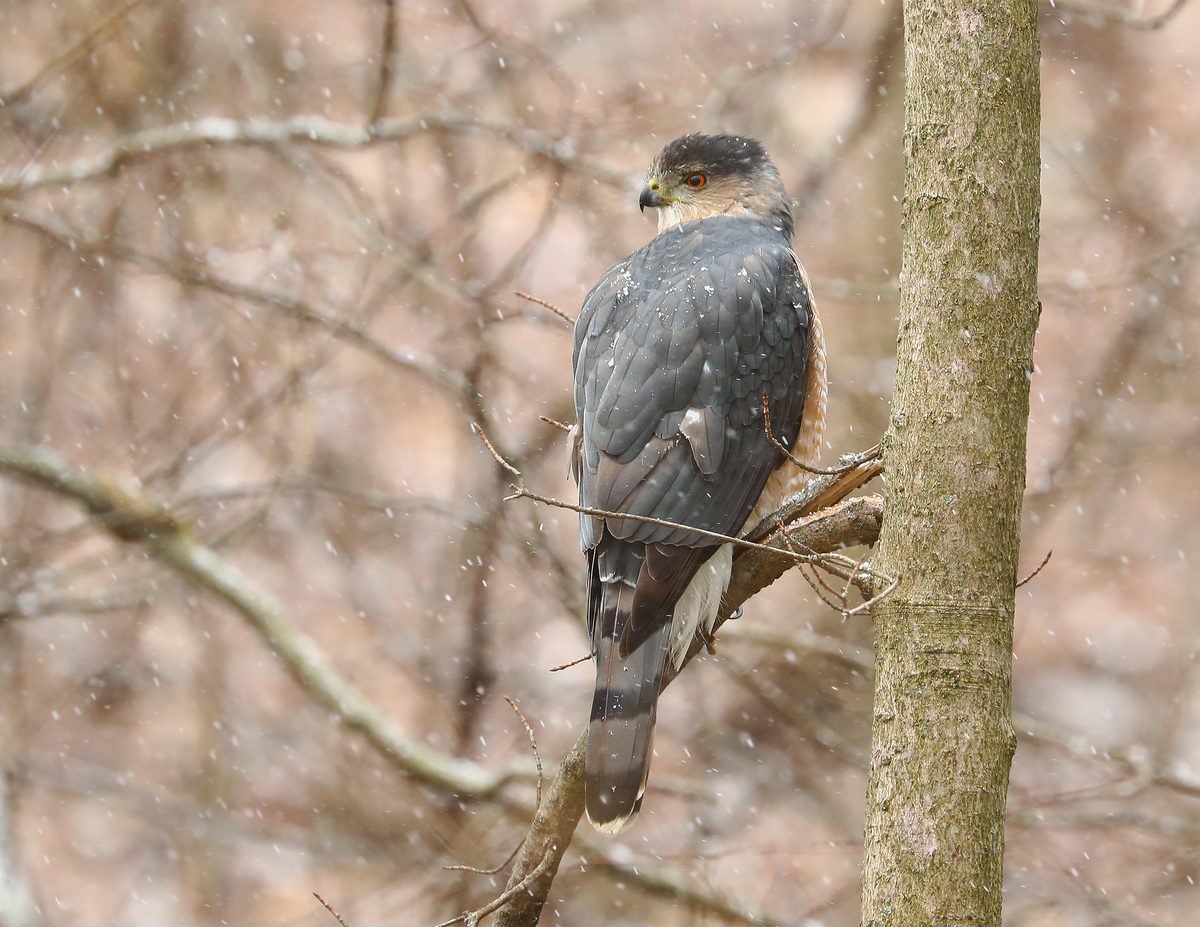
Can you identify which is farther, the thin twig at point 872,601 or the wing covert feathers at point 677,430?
the wing covert feathers at point 677,430

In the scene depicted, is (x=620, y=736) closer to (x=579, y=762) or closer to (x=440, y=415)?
(x=579, y=762)

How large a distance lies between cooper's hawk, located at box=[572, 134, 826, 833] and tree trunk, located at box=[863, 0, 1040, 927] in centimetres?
75

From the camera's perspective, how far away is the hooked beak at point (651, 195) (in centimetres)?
378

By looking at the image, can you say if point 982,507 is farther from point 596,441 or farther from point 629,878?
point 629,878

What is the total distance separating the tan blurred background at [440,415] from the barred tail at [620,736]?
8.56ft

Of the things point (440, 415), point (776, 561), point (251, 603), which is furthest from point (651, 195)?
point (440, 415)

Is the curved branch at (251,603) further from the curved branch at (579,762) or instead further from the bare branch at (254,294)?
the curved branch at (579,762)

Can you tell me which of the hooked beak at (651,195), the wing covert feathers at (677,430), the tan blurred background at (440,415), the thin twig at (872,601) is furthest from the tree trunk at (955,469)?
the tan blurred background at (440,415)

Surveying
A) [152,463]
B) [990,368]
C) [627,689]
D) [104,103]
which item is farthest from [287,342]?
[990,368]

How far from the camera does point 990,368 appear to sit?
6.38 ft

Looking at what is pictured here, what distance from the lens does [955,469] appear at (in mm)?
1923

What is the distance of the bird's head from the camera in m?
3.68

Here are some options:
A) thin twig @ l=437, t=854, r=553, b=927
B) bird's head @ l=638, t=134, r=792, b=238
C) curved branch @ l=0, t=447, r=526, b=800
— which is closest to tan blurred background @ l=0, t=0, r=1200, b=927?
curved branch @ l=0, t=447, r=526, b=800

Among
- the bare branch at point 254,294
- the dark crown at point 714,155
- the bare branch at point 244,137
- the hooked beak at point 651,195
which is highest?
the bare branch at point 244,137
